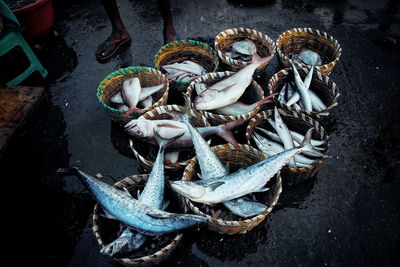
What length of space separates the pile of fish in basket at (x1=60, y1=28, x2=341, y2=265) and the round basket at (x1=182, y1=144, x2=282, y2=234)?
0.04ft

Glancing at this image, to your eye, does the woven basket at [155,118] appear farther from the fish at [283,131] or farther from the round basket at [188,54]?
the fish at [283,131]

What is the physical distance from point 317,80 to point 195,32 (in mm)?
2554

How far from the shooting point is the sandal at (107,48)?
4.55m

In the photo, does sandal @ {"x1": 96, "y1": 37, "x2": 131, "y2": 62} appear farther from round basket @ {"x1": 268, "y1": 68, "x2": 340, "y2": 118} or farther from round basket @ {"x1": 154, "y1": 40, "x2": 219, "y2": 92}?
round basket @ {"x1": 268, "y1": 68, "x2": 340, "y2": 118}

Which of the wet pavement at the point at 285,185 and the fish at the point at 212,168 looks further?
the wet pavement at the point at 285,185

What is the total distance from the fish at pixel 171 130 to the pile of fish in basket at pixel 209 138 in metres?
0.01

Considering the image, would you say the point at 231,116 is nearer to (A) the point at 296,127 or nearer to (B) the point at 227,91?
(B) the point at 227,91

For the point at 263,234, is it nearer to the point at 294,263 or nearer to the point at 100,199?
the point at 294,263

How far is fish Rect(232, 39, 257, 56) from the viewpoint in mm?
3936

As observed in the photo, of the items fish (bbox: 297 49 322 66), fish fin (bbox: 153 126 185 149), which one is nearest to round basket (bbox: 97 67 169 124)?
fish fin (bbox: 153 126 185 149)

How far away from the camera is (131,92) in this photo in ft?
11.1

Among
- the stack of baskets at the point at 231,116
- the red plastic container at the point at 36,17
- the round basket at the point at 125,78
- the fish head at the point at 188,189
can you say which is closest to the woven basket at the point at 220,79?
the stack of baskets at the point at 231,116

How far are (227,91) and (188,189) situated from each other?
145 centimetres

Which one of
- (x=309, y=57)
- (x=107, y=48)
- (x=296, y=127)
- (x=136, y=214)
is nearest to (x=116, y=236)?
(x=136, y=214)
